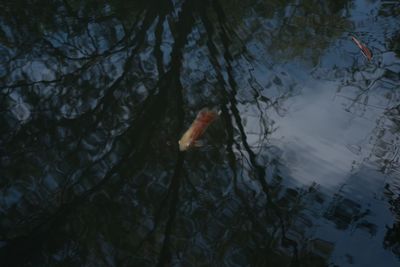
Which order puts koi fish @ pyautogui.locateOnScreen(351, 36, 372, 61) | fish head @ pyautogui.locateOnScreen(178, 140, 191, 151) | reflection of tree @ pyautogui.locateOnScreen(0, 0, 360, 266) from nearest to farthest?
reflection of tree @ pyautogui.locateOnScreen(0, 0, 360, 266) → fish head @ pyautogui.locateOnScreen(178, 140, 191, 151) → koi fish @ pyautogui.locateOnScreen(351, 36, 372, 61)

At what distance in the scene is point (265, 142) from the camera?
191 centimetres

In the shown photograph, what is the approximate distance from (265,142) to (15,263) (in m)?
1.14

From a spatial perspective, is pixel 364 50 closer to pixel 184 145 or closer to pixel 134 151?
pixel 184 145

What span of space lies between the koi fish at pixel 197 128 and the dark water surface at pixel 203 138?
40 mm

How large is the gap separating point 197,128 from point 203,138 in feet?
0.19

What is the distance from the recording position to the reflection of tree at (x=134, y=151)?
57.2 inches

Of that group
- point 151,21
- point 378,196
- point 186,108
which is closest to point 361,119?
point 378,196

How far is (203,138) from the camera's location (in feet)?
6.13

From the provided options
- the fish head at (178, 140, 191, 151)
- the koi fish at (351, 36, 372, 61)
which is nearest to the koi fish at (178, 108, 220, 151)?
the fish head at (178, 140, 191, 151)

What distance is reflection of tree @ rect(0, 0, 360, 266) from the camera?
1.45 meters

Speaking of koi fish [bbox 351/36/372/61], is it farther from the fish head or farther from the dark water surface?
the fish head

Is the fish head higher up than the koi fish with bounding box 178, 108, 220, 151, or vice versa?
the koi fish with bounding box 178, 108, 220, 151

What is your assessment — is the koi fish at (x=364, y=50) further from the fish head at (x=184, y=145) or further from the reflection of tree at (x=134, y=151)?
the fish head at (x=184, y=145)

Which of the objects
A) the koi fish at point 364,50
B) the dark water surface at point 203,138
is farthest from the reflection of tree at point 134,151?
the koi fish at point 364,50
